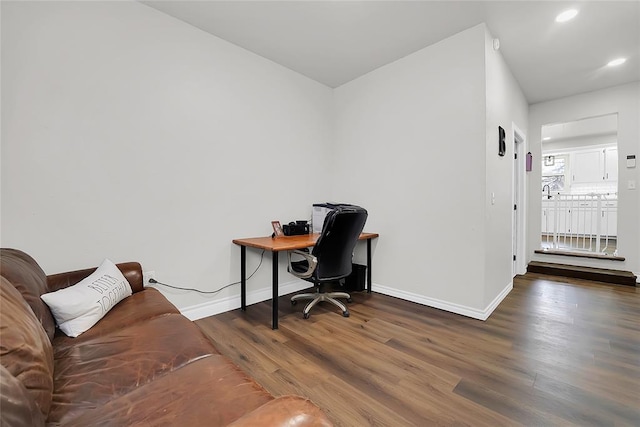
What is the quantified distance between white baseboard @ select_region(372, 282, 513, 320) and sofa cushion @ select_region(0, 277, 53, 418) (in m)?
2.79

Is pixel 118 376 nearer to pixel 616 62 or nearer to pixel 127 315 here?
pixel 127 315

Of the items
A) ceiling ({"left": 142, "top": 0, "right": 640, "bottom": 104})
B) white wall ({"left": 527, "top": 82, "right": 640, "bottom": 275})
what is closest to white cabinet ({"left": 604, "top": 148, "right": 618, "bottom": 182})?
white wall ({"left": 527, "top": 82, "right": 640, "bottom": 275})

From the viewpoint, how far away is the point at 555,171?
746cm

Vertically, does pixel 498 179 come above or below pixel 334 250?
above

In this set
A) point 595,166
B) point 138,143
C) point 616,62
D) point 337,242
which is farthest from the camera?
point 595,166

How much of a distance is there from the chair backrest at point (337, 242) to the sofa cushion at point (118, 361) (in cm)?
124

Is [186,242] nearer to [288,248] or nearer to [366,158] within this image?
[288,248]

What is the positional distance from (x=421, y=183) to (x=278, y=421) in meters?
2.66

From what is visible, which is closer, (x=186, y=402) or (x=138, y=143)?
(x=186, y=402)

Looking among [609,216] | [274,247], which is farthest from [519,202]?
[609,216]

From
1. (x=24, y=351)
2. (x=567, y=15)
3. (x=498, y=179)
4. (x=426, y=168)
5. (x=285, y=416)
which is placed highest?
(x=567, y=15)

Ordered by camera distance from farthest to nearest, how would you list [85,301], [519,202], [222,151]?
[519,202], [222,151], [85,301]

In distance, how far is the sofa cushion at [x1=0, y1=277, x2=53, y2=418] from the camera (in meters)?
0.68

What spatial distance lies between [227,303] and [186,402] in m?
1.93
